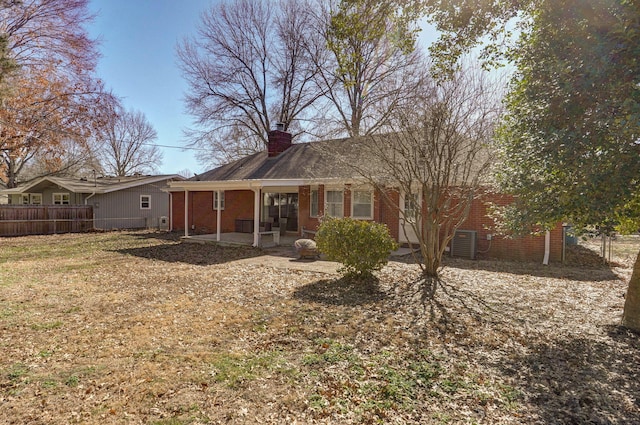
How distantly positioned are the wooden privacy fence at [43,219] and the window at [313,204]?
13.9 m

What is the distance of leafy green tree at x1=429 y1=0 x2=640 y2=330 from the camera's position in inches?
130

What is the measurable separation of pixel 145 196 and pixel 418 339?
22.4 metres

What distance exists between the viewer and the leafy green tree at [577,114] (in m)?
3.31

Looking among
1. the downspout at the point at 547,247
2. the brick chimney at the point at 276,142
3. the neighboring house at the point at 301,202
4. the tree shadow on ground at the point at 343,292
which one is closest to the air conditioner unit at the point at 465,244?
the neighboring house at the point at 301,202

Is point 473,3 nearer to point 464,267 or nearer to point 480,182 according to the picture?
point 480,182

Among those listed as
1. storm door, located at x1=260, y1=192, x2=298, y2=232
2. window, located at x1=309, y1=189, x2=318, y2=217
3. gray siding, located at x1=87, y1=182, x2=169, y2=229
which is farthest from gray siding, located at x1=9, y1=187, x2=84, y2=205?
window, located at x1=309, y1=189, x2=318, y2=217

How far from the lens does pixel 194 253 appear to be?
1155 cm

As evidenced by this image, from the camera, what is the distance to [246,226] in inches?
634

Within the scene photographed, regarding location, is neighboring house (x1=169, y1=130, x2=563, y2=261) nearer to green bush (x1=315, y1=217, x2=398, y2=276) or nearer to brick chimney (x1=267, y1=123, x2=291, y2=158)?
brick chimney (x1=267, y1=123, x2=291, y2=158)

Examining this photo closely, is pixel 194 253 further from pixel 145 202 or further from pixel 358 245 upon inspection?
pixel 145 202

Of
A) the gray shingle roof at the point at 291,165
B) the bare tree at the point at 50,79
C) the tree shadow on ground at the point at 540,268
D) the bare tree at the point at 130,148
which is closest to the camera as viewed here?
the tree shadow on ground at the point at 540,268

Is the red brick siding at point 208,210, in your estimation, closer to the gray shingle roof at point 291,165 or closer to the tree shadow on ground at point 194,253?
the gray shingle roof at point 291,165

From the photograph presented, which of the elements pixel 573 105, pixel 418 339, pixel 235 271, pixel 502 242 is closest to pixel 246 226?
pixel 235 271

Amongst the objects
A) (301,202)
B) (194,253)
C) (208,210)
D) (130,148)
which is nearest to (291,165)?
(301,202)
